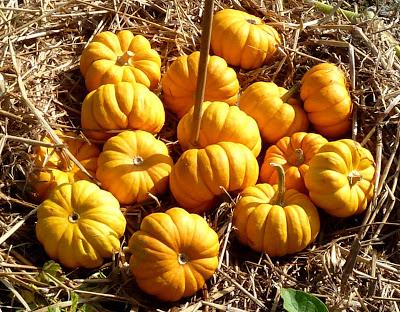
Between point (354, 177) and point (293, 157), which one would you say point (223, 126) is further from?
point (354, 177)

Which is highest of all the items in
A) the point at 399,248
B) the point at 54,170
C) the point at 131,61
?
the point at 131,61

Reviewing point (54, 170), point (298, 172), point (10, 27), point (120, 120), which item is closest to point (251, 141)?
point (298, 172)

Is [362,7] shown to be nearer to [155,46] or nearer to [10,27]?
[155,46]

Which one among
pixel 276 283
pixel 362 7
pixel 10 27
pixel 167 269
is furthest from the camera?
pixel 362 7

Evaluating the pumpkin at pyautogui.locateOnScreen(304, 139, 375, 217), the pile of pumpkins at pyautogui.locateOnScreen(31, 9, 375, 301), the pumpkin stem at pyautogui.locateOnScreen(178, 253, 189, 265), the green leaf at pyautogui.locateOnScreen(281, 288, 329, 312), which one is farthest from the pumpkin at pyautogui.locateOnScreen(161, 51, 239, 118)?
the green leaf at pyautogui.locateOnScreen(281, 288, 329, 312)

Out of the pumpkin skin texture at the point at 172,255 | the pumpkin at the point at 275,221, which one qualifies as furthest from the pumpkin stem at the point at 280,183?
the pumpkin skin texture at the point at 172,255

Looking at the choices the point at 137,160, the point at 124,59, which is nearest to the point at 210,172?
the point at 137,160
